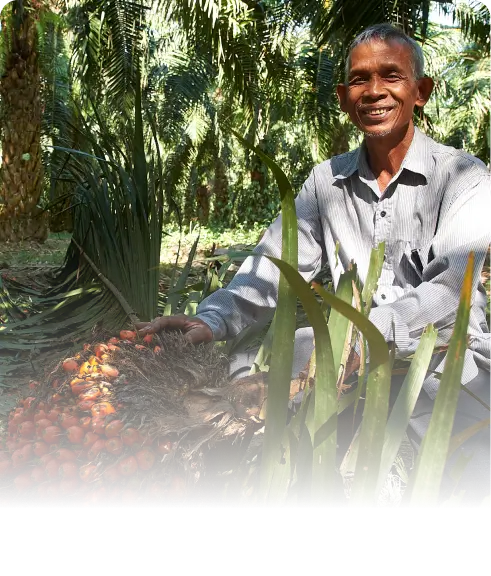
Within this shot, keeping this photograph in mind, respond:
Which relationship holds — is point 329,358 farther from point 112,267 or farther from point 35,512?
point 112,267

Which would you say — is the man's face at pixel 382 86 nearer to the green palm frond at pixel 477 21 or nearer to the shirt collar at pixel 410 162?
the shirt collar at pixel 410 162

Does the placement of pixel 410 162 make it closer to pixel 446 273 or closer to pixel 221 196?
pixel 446 273

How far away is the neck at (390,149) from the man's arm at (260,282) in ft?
0.84

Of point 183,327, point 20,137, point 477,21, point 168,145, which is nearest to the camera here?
point 183,327

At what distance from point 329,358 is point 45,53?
564 inches

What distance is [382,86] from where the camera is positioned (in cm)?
204

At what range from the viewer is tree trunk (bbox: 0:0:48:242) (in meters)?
8.91

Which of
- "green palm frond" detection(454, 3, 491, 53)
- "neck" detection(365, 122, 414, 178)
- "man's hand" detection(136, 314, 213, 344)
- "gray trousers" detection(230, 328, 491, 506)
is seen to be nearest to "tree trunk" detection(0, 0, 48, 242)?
"green palm frond" detection(454, 3, 491, 53)

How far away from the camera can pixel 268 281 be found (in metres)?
2.10

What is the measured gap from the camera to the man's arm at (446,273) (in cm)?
172

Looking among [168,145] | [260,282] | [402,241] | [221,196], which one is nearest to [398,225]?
[402,241]

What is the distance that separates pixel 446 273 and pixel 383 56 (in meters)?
0.73

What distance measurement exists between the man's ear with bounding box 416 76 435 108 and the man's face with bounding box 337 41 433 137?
0.03 meters

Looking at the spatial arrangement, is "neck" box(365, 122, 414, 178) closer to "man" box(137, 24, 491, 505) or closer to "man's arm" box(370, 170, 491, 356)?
"man" box(137, 24, 491, 505)
